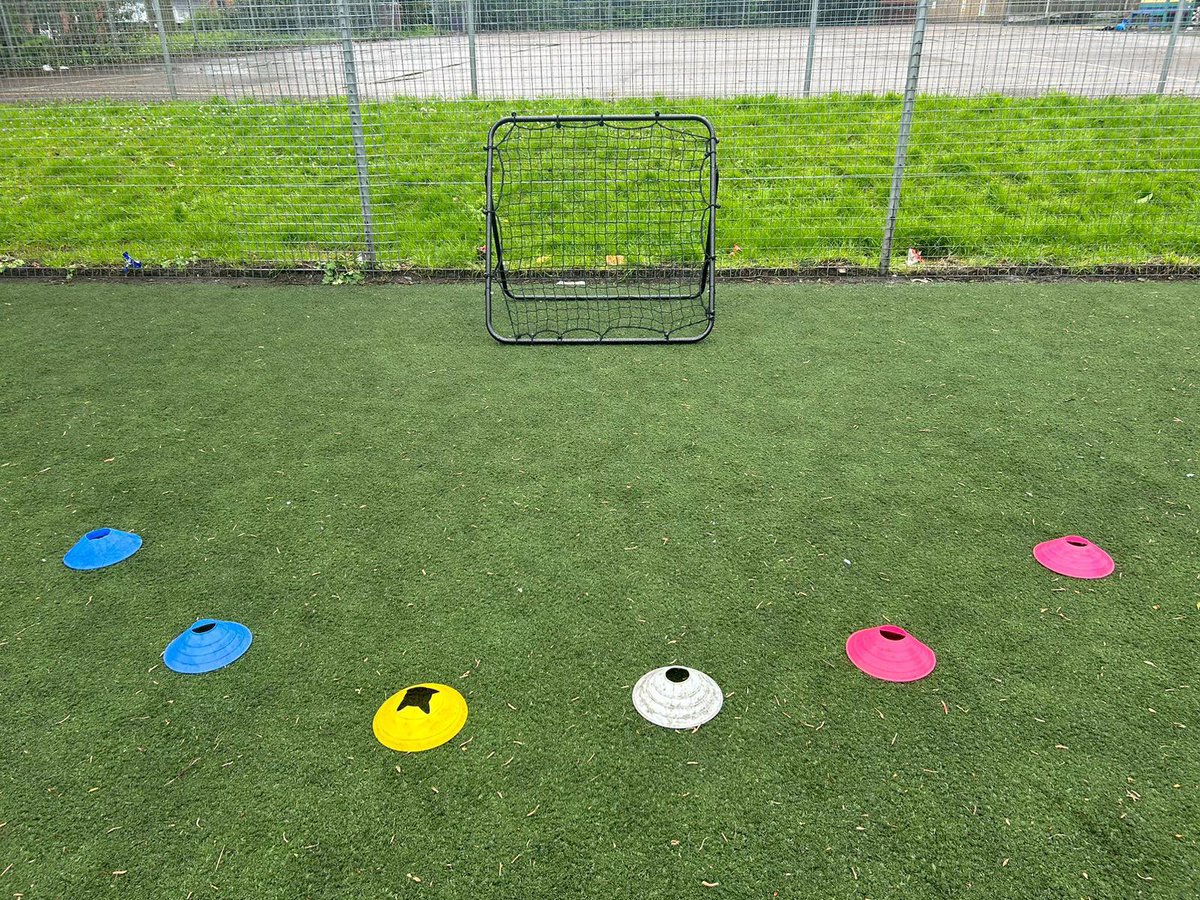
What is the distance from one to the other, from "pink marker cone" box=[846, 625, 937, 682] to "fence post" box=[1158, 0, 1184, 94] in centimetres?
599

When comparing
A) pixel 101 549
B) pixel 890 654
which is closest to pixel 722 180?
pixel 890 654

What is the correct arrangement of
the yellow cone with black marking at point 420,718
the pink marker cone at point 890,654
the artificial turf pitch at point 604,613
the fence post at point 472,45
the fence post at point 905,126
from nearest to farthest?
the artificial turf pitch at point 604,613 → the yellow cone with black marking at point 420,718 → the pink marker cone at point 890,654 → the fence post at point 905,126 → the fence post at point 472,45

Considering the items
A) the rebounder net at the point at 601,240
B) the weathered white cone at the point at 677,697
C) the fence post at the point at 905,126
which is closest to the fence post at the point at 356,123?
the rebounder net at the point at 601,240

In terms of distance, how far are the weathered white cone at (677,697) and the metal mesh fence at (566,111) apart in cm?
373

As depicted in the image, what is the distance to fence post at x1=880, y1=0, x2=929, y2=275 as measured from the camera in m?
4.78

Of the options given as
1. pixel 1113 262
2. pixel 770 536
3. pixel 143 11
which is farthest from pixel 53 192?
pixel 1113 262

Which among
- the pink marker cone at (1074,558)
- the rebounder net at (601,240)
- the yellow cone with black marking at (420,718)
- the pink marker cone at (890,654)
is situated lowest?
the yellow cone with black marking at (420,718)

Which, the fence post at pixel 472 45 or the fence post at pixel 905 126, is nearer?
the fence post at pixel 905 126

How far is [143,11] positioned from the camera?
5477 mm

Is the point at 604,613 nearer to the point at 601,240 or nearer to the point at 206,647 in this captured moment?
the point at 206,647

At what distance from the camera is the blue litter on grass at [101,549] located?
2520 mm

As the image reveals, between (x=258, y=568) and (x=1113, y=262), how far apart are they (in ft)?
16.9

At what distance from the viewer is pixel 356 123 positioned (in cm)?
504

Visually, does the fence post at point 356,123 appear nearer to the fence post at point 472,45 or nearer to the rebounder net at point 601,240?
the rebounder net at point 601,240
